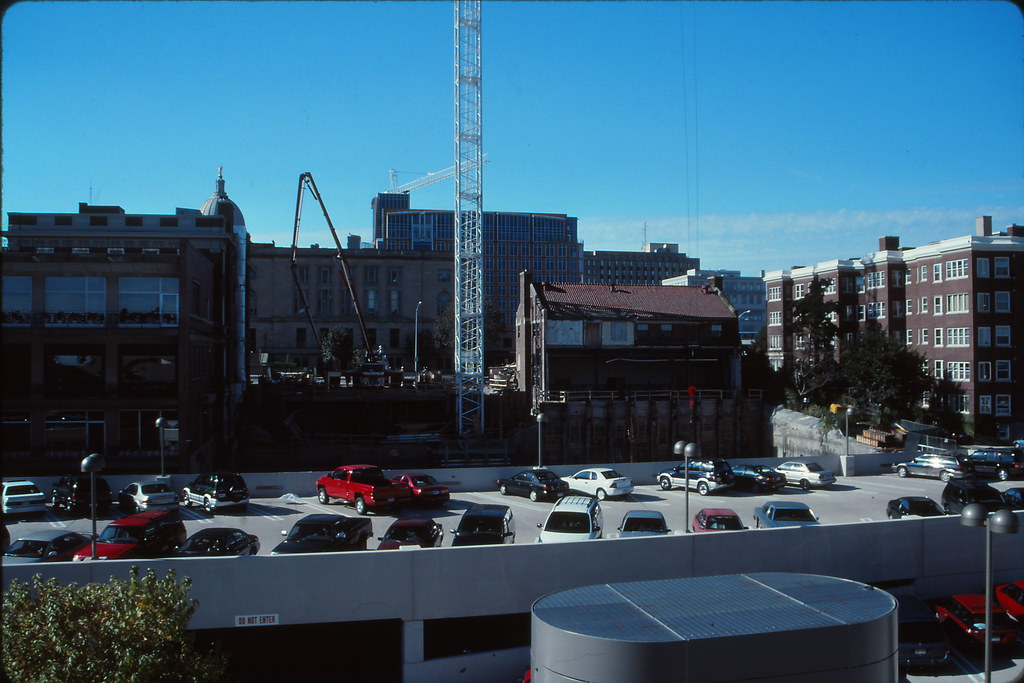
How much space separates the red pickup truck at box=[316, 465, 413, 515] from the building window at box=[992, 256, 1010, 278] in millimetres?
38568

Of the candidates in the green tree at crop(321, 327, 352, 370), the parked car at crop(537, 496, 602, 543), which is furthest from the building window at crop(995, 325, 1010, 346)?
the green tree at crop(321, 327, 352, 370)

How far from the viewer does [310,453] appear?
138ft

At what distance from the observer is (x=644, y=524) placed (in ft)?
64.0

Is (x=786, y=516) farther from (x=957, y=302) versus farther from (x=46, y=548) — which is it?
(x=957, y=302)

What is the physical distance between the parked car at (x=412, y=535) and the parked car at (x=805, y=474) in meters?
15.0

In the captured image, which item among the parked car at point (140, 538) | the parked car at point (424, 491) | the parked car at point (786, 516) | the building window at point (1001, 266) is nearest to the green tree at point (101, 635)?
the parked car at point (140, 538)

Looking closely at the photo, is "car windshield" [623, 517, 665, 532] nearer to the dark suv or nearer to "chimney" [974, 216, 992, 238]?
the dark suv

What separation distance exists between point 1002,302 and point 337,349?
55.6 m

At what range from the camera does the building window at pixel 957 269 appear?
4538cm

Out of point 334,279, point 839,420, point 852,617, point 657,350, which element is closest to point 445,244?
point 334,279

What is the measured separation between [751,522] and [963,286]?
31333mm

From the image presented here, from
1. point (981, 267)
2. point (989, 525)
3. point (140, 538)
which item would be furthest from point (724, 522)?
point (981, 267)

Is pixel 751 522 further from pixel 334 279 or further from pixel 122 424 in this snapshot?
pixel 334 279

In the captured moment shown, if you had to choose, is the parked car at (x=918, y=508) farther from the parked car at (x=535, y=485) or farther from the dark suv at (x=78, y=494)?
the dark suv at (x=78, y=494)
